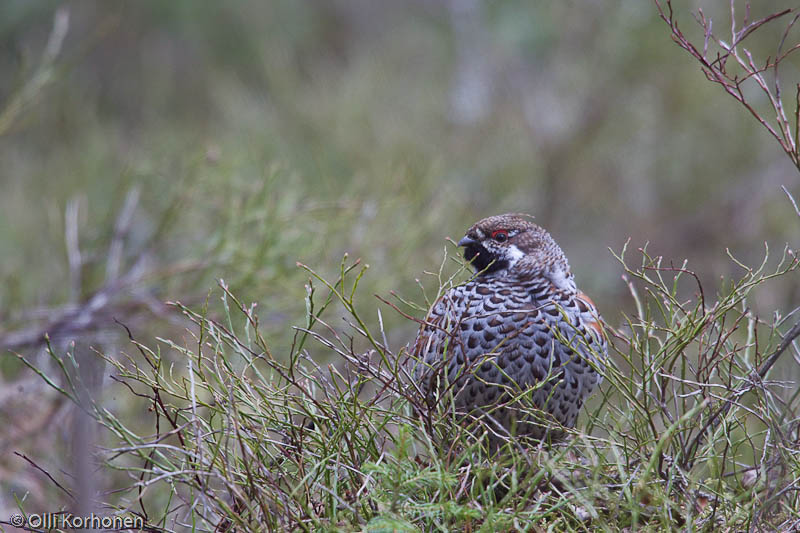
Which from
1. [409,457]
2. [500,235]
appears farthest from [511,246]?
[409,457]

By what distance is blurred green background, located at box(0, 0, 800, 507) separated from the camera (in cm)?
478

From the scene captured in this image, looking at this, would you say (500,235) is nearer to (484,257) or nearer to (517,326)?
(484,257)

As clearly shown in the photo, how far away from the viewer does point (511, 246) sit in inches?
82.0

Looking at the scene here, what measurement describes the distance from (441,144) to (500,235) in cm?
522

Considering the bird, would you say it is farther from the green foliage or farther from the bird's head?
the green foliage

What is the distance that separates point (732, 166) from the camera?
26.4 feet

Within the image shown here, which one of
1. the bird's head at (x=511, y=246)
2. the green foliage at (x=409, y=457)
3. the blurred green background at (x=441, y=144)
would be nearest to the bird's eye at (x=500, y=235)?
the bird's head at (x=511, y=246)

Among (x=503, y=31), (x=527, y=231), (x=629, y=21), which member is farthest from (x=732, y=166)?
(x=527, y=231)

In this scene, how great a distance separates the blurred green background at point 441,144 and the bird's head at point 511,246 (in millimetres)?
1728

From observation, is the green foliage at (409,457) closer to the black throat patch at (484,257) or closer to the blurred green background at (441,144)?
the black throat patch at (484,257)

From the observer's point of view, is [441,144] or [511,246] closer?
[511,246]

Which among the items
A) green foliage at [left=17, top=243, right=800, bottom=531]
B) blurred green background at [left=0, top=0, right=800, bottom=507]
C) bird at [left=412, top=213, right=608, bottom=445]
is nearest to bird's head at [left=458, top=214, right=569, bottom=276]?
bird at [left=412, top=213, right=608, bottom=445]

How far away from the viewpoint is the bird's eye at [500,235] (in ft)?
6.74

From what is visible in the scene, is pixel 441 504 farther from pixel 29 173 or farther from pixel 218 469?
pixel 29 173
